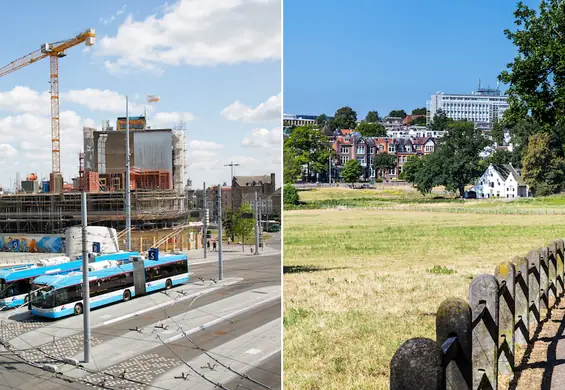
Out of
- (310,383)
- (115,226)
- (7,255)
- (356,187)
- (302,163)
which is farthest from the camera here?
(7,255)

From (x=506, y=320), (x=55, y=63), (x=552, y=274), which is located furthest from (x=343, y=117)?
(x=55, y=63)

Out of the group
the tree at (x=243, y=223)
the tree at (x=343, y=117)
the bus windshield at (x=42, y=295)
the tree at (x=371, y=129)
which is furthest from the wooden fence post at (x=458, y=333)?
the tree at (x=243, y=223)

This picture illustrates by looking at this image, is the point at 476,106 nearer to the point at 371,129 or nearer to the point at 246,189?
the point at 371,129

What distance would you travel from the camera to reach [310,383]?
2410mm

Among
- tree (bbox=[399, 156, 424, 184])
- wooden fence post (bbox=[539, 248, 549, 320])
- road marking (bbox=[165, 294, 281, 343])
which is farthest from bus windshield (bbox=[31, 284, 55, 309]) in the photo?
wooden fence post (bbox=[539, 248, 549, 320])

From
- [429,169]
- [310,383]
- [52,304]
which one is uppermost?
[429,169]

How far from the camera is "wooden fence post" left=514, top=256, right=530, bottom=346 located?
9.07 feet

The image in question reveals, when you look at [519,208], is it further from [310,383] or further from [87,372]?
[310,383]

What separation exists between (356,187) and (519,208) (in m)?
3.30

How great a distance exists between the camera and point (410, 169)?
318 inches

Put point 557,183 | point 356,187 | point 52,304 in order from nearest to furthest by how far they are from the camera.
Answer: point 356,187 < point 52,304 < point 557,183

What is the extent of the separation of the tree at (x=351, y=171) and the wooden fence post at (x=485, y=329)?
114 inches

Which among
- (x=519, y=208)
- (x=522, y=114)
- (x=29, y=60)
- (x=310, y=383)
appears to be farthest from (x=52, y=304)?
(x=29, y=60)

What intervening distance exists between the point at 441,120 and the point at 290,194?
14.7 feet
